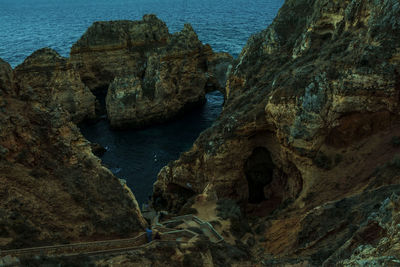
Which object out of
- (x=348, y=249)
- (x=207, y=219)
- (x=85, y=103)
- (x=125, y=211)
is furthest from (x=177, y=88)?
(x=348, y=249)

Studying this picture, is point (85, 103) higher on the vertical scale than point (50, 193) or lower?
lower

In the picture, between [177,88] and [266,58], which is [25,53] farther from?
[266,58]

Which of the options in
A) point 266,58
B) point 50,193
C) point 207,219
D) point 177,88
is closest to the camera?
point 50,193

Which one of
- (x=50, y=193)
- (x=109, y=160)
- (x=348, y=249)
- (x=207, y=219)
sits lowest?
(x=109, y=160)

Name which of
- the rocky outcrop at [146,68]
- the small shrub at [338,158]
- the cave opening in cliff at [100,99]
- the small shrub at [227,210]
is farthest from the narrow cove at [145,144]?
the small shrub at [338,158]

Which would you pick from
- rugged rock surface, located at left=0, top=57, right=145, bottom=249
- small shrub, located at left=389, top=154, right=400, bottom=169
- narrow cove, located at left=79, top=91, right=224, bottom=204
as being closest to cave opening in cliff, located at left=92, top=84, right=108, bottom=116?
narrow cove, located at left=79, top=91, right=224, bottom=204

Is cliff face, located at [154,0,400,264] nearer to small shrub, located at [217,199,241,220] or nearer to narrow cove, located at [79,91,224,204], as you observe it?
small shrub, located at [217,199,241,220]

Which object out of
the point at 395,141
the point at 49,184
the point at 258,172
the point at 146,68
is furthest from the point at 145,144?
the point at 395,141
